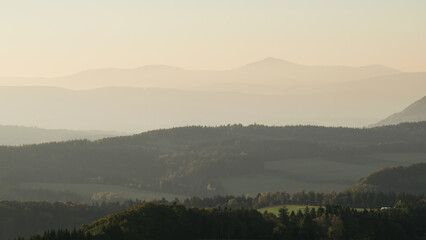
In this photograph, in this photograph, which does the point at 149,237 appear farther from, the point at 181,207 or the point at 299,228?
the point at 299,228

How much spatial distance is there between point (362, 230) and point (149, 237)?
2403 inches

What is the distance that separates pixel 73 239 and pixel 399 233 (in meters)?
90.3

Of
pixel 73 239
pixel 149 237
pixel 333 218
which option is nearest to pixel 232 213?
pixel 333 218

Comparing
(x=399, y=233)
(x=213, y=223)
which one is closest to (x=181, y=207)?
(x=213, y=223)

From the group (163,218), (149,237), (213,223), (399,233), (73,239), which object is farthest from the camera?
(399,233)

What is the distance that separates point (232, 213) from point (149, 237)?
38.6m

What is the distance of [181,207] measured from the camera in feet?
601

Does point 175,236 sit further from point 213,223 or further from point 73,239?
point 73,239

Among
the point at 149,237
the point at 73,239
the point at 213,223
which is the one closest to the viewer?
the point at 73,239

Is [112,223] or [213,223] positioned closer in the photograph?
[112,223]

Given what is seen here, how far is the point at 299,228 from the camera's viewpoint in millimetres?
187750

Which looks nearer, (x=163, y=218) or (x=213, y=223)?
(x=163, y=218)

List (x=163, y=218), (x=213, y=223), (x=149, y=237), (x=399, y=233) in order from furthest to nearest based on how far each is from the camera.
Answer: (x=399, y=233), (x=213, y=223), (x=163, y=218), (x=149, y=237)

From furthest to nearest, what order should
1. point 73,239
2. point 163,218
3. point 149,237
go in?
point 163,218 → point 149,237 → point 73,239
